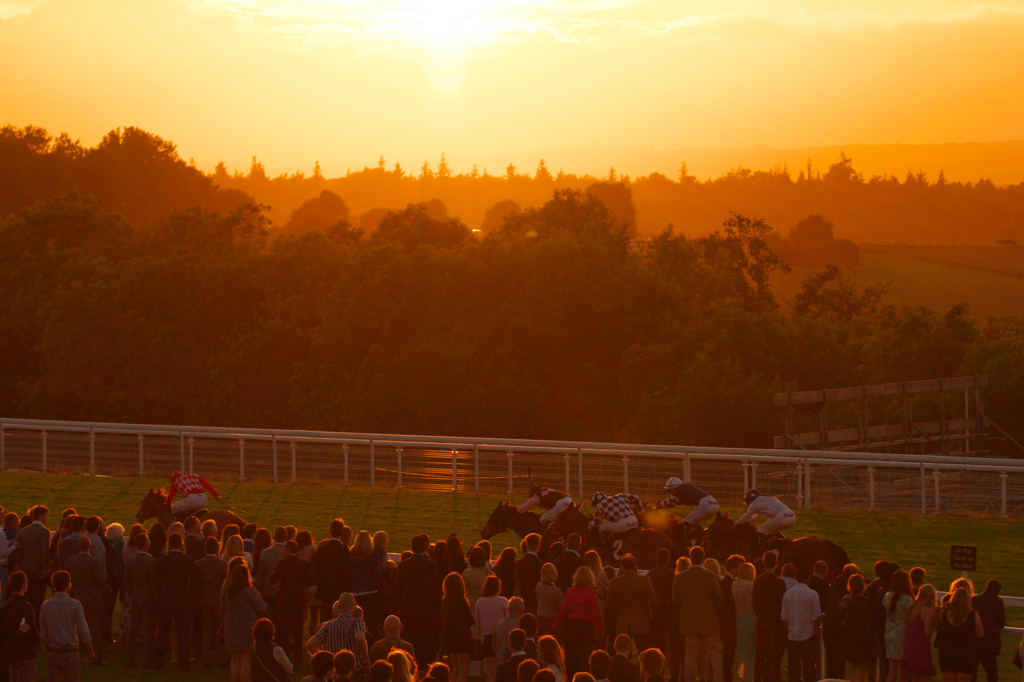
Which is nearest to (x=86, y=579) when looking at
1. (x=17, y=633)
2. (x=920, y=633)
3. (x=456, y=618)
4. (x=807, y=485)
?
(x=17, y=633)

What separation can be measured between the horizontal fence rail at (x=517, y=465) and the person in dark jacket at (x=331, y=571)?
4.99 meters

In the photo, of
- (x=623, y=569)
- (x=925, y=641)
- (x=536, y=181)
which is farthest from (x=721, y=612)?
(x=536, y=181)

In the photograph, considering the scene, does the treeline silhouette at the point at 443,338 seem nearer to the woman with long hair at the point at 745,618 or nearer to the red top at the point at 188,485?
Answer: the red top at the point at 188,485

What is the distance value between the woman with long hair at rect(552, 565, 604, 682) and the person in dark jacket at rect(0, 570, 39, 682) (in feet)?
11.7

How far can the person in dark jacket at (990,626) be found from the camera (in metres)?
7.40

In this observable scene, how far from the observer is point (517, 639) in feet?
21.4

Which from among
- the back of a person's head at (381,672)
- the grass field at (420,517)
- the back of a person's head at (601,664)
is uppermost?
the back of a person's head at (381,672)

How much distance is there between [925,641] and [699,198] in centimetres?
14442

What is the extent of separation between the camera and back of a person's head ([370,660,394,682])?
5398 mm

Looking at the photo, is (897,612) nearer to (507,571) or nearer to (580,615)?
(580,615)

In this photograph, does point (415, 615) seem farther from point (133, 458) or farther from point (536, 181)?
point (536, 181)

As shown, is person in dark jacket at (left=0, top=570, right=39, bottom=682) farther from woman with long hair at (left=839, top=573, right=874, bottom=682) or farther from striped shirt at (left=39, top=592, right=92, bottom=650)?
woman with long hair at (left=839, top=573, right=874, bottom=682)

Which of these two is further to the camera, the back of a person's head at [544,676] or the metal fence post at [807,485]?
the metal fence post at [807,485]

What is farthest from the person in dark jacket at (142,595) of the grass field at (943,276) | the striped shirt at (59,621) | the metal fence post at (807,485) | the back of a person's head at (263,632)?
the grass field at (943,276)
